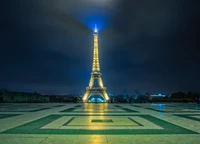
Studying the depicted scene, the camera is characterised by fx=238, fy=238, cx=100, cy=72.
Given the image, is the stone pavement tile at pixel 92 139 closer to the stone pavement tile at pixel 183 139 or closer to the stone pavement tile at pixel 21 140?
the stone pavement tile at pixel 21 140

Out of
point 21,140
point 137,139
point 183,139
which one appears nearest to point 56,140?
point 21,140

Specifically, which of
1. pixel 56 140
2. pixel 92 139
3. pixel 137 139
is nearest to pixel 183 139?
pixel 137 139

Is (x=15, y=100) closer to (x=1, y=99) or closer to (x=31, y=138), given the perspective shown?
(x=1, y=99)

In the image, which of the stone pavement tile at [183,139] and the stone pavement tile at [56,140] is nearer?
the stone pavement tile at [56,140]

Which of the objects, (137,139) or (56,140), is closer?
(56,140)

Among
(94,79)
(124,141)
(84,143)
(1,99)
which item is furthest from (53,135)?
(94,79)

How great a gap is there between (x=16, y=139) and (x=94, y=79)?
228 ft

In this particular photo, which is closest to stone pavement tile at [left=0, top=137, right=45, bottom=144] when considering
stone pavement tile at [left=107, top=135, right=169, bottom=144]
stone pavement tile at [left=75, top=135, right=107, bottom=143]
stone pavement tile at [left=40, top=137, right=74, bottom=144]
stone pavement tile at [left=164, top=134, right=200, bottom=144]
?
stone pavement tile at [left=40, top=137, right=74, bottom=144]

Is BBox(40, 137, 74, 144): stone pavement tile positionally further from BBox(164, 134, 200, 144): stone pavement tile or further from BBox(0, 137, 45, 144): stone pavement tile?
BBox(164, 134, 200, 144): stone pavement tile

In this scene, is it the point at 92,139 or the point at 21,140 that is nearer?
the point at 21,140

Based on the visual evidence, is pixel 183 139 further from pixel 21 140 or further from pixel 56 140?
pixel 21 140

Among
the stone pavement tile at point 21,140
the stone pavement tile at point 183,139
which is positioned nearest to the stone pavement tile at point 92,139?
the stone pavement tile at point 21,140

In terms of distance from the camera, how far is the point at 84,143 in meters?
6.30

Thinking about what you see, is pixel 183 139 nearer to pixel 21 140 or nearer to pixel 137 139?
pixel 137 139
